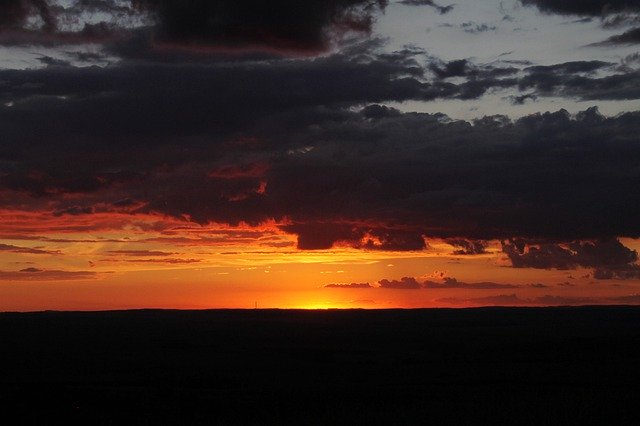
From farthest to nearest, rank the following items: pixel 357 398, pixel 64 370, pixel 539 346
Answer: pixel 539 346 → pixel 64 370 → pixel 357 398

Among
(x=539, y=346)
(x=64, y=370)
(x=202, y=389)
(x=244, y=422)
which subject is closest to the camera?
(x=244, y=422)

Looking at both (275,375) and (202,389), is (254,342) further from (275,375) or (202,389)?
(202,389)

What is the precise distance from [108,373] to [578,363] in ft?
133

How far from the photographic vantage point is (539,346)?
349 feet

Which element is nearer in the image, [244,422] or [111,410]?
[244,422]

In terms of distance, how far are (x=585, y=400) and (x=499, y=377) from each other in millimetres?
16326

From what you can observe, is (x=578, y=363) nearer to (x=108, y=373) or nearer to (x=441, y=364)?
(x=441, y=364)

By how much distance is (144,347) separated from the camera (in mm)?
106562

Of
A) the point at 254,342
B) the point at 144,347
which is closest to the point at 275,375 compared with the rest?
the point at 144,347

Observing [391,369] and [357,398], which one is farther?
[391,369]

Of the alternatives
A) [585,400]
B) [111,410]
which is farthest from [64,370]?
[585,400]

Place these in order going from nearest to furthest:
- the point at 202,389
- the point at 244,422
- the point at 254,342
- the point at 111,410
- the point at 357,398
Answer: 1. the point at 244,422
2. the point at 111,410
3. the point at 357,398
4. the point at 202,389
5. the point at 254,342

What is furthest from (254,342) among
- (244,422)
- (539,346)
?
(244,422)

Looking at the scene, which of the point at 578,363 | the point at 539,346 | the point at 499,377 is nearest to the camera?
the point at 499,377
